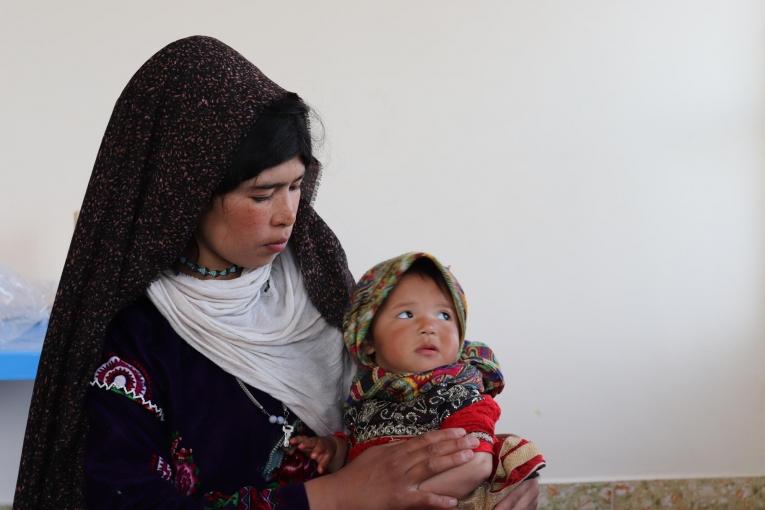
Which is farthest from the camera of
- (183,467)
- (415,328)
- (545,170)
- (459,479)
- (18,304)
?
(545,170)

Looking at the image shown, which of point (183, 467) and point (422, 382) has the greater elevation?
point (422, 382)

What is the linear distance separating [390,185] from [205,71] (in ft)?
5.74

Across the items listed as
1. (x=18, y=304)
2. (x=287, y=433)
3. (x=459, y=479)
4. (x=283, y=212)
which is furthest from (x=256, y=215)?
(x=18, y=304)

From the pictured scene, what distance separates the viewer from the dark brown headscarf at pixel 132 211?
5.07 feet

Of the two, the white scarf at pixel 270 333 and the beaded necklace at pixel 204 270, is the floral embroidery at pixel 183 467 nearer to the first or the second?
the white scarf at pixel 270 333

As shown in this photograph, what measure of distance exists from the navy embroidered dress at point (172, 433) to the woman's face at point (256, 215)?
18cm

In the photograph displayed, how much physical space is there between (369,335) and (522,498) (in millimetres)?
424

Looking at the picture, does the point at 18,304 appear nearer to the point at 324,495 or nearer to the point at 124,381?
the point at 124,381

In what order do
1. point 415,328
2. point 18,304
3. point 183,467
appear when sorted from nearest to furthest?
point 183,467
point 415,328
point 18,304

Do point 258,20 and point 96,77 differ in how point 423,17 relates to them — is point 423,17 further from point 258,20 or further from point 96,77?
point 96,77

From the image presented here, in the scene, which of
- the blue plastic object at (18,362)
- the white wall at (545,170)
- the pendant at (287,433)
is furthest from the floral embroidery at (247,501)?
the white wall at (545,170)

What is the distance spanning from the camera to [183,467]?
5.28 feet

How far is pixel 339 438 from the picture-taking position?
69.0 inches

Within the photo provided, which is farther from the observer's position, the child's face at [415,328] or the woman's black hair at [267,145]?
the child's face at [415,328]
